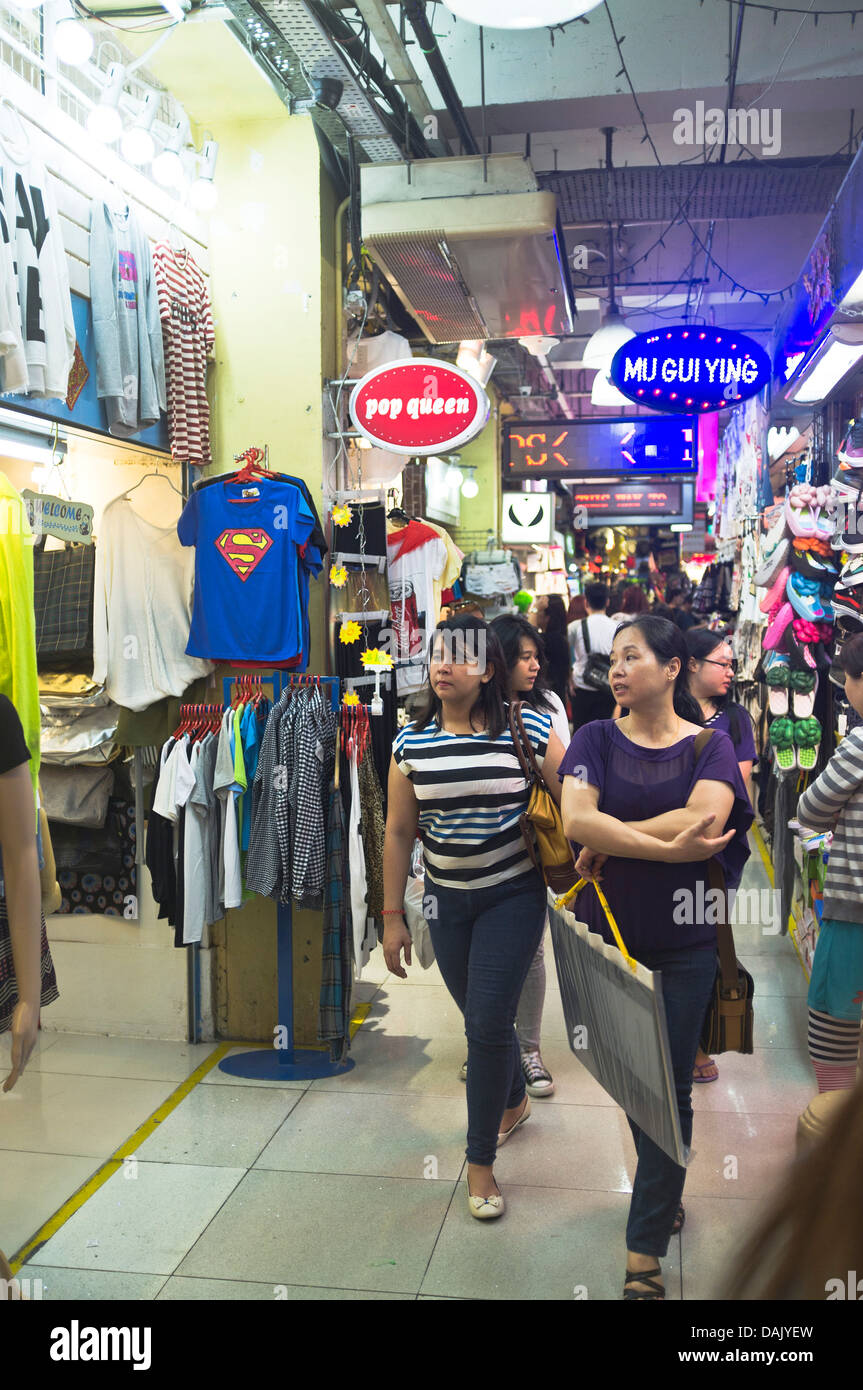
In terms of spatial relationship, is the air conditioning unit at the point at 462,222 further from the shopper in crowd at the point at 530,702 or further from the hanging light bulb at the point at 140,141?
the shopper in crowd at the point at 530,702

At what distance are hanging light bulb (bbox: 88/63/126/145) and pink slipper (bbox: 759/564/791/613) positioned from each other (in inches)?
133

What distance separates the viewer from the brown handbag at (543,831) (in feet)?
10.6

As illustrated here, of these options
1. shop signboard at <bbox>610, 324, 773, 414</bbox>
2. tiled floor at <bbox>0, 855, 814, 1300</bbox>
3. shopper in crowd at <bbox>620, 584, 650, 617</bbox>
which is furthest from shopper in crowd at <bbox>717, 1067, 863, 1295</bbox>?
shopper in crowd at <bbox>620, 584, 650, 617</bbox>

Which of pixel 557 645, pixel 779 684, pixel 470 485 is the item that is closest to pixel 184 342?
pixel 779 684

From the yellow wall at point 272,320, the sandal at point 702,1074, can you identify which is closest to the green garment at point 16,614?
the yellow wall at point 272,320

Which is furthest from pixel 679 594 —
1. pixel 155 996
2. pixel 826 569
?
pixel 155 996

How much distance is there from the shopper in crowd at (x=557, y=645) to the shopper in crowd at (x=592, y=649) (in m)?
0.18

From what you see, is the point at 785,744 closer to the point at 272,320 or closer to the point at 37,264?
the point at 272,320

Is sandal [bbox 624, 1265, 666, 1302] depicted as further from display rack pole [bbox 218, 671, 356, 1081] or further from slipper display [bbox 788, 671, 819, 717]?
slipper display [bbox 788, 671, 819, 717]

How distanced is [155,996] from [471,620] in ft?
8.62

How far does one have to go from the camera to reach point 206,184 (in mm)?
4105

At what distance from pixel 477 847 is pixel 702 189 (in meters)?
5.12

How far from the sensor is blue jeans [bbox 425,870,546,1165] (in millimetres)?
3225
